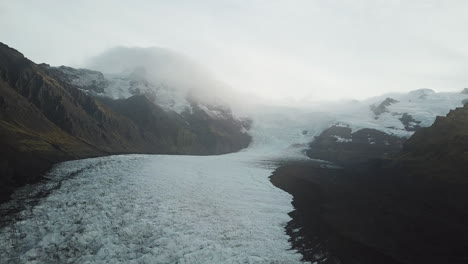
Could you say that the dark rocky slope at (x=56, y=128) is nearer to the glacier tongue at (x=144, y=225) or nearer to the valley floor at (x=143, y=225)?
the valley floor at (x=143, y=225)

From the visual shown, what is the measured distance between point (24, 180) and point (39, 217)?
17.1 meters

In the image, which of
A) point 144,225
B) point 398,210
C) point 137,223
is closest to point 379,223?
point 398,210

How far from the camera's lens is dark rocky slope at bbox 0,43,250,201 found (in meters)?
60.4

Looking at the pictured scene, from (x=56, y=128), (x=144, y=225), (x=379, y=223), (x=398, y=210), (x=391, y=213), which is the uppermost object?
(x=56, y=128)

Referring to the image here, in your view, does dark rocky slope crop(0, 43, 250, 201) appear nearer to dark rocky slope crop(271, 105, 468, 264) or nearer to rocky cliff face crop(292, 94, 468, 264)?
dark rocky slope crop(271, 105, 468, 264)

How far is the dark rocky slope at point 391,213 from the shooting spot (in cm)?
3158

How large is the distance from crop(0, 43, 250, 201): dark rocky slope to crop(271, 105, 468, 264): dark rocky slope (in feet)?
116

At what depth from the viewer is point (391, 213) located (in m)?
47.5

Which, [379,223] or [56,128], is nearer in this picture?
[379,223]

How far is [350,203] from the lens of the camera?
53.2 m

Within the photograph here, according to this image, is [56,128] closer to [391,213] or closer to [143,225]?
[143,225]

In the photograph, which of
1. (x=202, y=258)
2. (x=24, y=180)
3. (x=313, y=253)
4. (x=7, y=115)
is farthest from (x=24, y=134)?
(x=313, y=253)

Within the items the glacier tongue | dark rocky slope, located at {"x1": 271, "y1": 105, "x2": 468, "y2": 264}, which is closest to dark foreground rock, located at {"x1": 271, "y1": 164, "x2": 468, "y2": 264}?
dark rocky slope, located at {"x1": 271, "y1": 105, "x2": 468, "y2": 264}

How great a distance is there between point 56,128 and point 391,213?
285 ft
